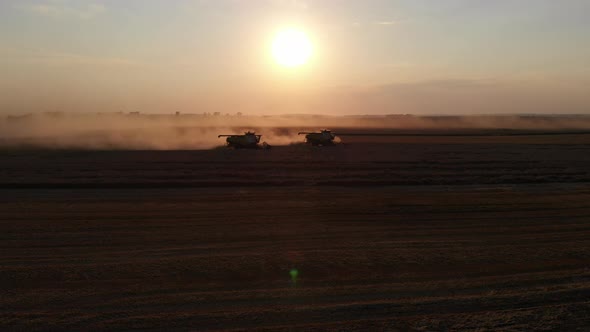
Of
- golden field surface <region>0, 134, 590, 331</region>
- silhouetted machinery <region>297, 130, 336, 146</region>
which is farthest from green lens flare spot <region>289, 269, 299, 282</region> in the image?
silhouetted machinery <region>297, 130, 336, 146</region>

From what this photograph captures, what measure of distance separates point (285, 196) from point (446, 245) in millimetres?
8611

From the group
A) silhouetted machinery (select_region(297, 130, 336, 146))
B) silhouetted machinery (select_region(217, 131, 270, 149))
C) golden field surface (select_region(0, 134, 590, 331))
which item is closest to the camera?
golden field surface (select_region(0, 134, 590, 331))

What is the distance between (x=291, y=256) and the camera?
1113cm

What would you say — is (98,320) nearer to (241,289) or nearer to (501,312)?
(241,289)

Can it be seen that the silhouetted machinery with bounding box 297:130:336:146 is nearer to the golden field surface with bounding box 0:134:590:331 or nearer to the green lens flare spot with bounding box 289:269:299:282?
the golden field surface with bounding box 0:134:590:331

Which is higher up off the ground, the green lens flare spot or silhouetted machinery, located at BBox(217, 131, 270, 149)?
silhouetted machinery, located at BBox(217, 131, 270, 149)

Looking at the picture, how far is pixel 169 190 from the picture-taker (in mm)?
21141

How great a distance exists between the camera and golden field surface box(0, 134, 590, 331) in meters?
7.76

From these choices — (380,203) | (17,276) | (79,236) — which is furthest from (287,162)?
(17,276)

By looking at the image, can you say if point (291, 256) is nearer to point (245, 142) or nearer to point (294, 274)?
point (294, 274)

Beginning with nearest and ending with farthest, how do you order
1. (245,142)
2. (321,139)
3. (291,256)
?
(291,256) < (245,142) < (321,139)

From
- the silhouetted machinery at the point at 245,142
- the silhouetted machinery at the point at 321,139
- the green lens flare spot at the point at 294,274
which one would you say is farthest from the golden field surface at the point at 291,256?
the silhouetted machinery at the point at 321,139

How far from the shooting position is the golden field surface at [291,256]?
25.5ft

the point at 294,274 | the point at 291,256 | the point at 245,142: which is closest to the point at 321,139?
the point at 245,142
